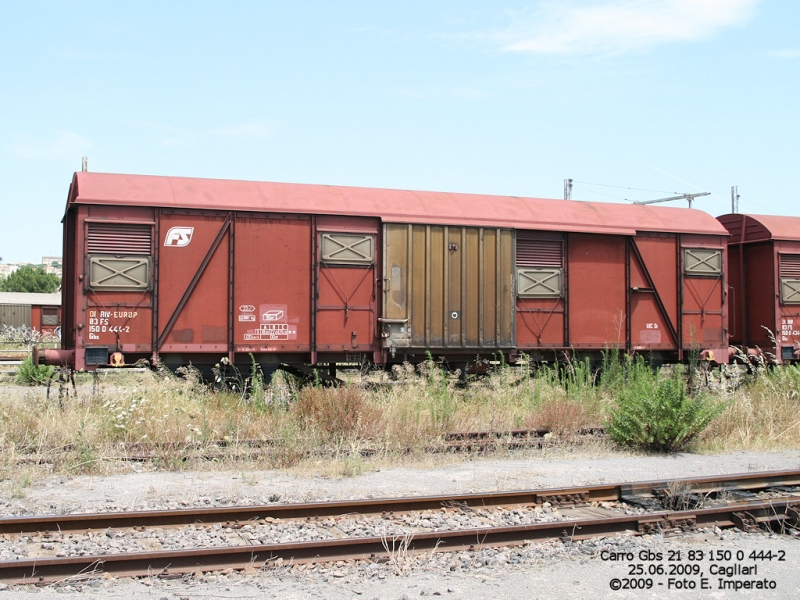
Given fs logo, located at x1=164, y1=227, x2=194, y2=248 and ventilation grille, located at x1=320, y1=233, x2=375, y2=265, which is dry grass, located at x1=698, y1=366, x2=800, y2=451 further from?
fs logo, located at x1=164, y1=227, x2=194, y2=248

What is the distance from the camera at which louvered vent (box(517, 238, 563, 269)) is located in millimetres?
13867

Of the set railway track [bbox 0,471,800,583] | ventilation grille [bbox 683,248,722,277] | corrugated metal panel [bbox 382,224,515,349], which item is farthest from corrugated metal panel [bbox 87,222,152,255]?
ventilation grille [bbox 683,248,722,277]

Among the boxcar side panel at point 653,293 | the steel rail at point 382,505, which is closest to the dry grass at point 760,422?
the steel rail at point 382,505

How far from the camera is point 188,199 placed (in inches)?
478

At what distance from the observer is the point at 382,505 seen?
6234 millimetres

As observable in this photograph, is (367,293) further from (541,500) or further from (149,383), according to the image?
(541,500)

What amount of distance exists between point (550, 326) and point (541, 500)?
7.60m

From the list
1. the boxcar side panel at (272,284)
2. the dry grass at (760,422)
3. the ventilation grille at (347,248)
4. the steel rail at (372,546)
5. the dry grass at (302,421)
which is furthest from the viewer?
the ventilation grille at (347,248)

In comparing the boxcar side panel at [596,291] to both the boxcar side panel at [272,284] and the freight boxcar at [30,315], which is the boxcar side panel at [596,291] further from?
the freight boxcar at [30,315]

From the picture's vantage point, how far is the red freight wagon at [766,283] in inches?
611

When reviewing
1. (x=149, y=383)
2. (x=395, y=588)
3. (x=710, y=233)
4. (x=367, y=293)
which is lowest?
(x=395, y=588)

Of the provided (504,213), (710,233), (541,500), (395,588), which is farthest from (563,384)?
(395,588)

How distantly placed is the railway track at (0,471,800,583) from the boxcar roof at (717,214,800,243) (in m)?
9.45

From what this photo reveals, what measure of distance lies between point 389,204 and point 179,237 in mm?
3602
